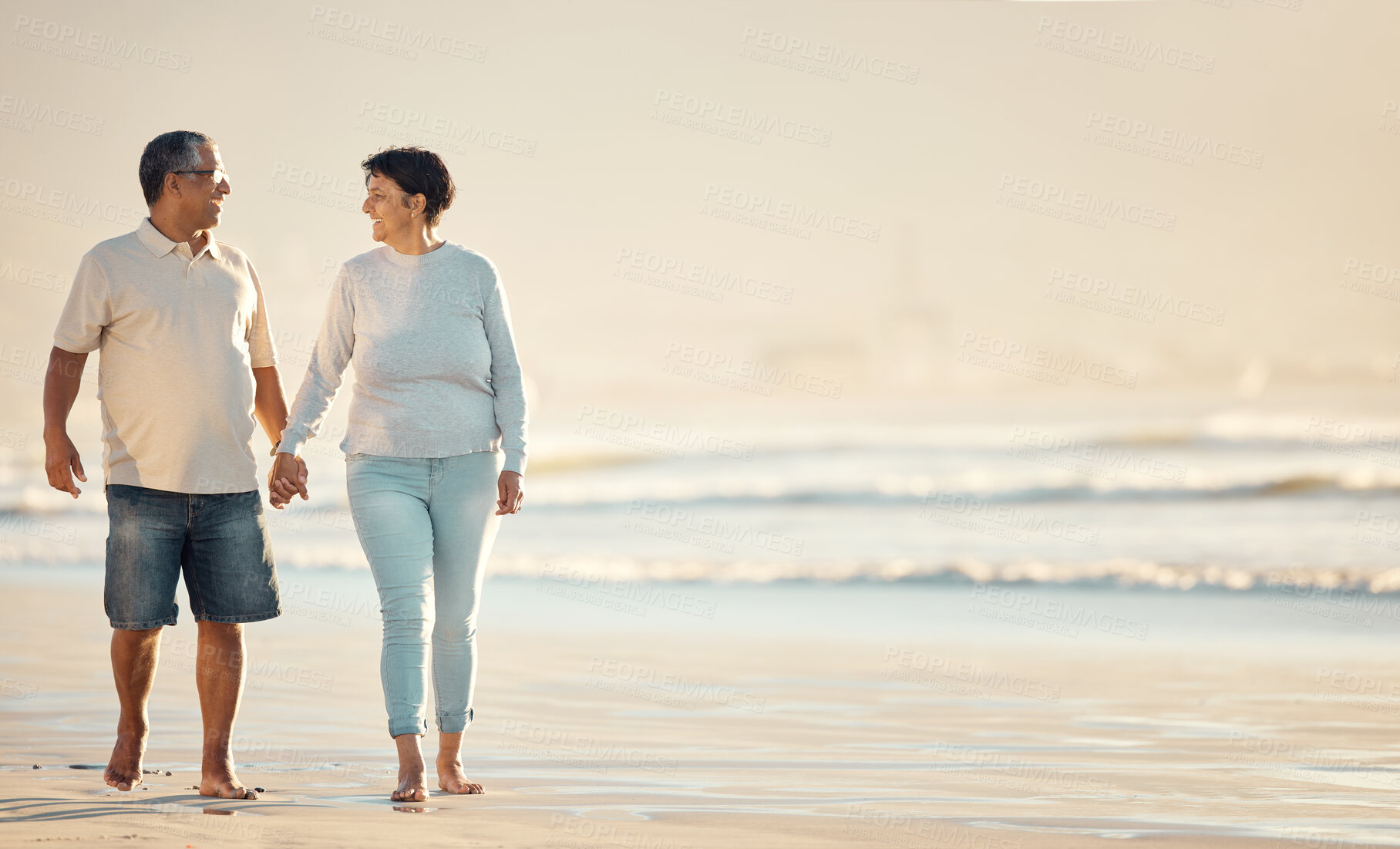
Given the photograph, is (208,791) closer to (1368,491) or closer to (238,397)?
(238,397)

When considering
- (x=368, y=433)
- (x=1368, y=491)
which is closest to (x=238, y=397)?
(x=368, y=433)

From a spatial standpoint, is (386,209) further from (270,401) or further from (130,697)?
(130,697)

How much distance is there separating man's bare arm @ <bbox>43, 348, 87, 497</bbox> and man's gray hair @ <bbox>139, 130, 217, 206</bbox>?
18.6 inches

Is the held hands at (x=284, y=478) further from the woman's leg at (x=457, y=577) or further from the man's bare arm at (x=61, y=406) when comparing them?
the man's bare arm at (x=61, y=406)

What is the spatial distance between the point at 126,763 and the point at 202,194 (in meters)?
1.53

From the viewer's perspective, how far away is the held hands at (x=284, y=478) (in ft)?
11.2

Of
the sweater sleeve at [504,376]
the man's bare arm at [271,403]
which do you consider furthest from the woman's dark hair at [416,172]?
the man's bare arm at [271,403]

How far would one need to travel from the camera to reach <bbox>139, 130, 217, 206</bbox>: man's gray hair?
3.46m

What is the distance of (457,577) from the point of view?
3555 mm

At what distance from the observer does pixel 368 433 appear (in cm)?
347

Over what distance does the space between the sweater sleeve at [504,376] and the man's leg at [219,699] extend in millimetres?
881

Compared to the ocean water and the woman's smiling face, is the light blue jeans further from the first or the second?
the ocean water

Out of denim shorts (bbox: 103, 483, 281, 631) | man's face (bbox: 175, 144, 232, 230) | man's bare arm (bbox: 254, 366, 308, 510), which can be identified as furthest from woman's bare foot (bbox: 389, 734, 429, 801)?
man's face (bbox: 175, 144, 232, 230)

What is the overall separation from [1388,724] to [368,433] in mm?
3833
